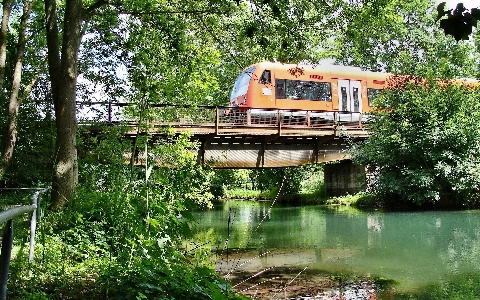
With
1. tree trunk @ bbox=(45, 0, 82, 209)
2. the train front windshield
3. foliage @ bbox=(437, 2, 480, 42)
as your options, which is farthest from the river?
the train front windshield

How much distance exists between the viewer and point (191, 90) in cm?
1322

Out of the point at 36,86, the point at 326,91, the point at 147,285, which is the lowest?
the point at 147,285

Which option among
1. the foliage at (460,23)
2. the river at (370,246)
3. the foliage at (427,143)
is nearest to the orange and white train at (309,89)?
the foliage at (427,143)

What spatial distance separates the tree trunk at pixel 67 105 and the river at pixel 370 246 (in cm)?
203

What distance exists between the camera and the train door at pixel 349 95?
80.4 feet

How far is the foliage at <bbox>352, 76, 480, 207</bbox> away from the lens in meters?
19.8

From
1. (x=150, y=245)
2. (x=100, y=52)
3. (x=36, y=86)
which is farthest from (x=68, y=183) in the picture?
(x=36, y=86)

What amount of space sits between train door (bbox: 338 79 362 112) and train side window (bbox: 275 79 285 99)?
3.32m

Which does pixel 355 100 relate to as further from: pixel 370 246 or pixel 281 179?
pixel 370 246

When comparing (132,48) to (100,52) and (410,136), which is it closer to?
(100,52)

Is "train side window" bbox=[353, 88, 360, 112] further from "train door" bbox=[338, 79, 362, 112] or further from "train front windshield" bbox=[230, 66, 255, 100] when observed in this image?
"train front windshield" bbox=[230, 66, 255, 100]

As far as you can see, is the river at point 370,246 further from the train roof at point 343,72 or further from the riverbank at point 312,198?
the train roof at point 343,72

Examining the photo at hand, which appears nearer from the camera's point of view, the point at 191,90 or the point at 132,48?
the point at 132,48

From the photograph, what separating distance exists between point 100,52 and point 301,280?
7625 mm
